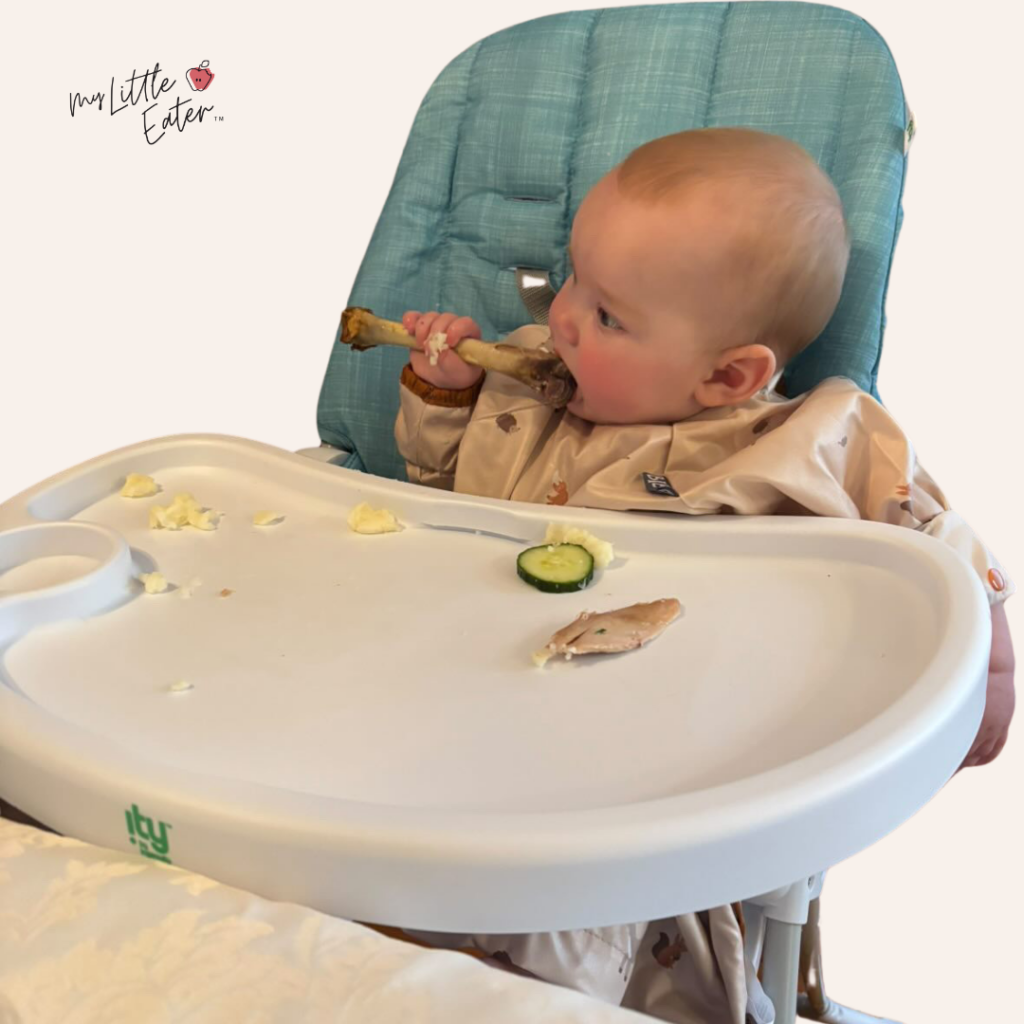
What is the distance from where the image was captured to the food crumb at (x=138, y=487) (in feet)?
4.66

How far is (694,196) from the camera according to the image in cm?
131

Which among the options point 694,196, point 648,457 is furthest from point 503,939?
point 694,196

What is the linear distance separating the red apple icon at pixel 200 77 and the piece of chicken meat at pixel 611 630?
3.71 feet

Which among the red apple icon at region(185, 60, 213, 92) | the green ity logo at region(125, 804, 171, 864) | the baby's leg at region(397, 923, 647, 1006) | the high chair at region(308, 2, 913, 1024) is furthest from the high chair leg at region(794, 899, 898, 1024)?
the red apple icon at region(185, 60, 213, 92)

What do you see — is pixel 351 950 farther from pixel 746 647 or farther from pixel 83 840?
pixel 746 647

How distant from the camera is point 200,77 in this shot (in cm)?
174

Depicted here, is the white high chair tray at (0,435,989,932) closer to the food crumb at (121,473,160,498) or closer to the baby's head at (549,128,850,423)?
the food crumb at (121,473,160,498)

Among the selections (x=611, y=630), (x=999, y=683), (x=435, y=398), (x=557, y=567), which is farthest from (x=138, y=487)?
(x=999, y=683)

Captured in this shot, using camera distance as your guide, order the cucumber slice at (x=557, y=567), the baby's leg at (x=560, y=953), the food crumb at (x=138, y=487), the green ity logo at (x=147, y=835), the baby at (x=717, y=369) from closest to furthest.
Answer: the green ity logo at (x=147, y=835), the baby's leg at (x=560, y=953), the cucumber slice at (x=557, y=567), the baby at (x=717, y=369), the food crumb at (x=138, y=487)

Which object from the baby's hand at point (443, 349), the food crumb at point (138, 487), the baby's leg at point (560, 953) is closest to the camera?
the baby's leg at point (560, 953)

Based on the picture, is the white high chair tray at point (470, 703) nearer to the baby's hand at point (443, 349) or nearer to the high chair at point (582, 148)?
the baby's hand at point (443, 349)

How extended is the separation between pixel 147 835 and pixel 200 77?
50.9 inches

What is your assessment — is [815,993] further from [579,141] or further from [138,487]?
[579,141]

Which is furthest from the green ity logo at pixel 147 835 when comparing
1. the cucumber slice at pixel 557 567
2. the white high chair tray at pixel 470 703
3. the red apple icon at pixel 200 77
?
the red apple icon at pixel 200 77
